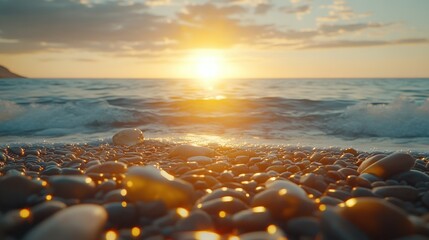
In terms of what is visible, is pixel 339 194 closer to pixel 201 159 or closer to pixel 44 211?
pixel 44 211

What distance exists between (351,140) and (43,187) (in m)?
7.52

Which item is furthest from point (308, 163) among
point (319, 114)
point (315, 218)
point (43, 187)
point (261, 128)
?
point (319, 114)

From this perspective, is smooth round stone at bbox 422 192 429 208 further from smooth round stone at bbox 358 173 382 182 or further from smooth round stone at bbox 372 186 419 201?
smooth round stone at bbox 358 173 382 182

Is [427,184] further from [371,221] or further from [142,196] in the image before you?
[142,196]

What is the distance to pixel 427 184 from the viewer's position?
3.10m

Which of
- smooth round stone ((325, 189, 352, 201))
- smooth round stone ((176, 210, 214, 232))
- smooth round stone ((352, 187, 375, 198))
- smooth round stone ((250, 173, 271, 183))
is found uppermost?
smooth round stone ((176, 210, 214, 232))

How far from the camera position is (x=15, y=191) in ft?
7.63

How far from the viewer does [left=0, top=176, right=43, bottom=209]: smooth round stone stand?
89.6 inches

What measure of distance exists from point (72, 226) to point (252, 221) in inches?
36.2

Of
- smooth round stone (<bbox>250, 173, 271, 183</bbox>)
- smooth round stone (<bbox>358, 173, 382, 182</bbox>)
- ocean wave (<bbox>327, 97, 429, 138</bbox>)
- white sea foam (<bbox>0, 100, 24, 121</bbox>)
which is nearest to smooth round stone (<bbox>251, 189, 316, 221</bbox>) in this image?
smooth round stone (<bbox>250, 173, 271, 183</bbox>)

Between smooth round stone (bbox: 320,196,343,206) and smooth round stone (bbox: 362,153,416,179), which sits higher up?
smooth round stone (bbox: 362,153,416,179)

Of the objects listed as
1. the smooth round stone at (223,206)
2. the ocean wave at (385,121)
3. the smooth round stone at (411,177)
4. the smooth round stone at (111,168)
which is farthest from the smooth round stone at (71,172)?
the ocean wave at (385,121)

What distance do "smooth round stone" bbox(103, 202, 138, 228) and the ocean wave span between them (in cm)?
820

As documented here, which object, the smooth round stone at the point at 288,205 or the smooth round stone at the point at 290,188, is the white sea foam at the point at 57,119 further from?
the smooth round stone at the point at 288,205
